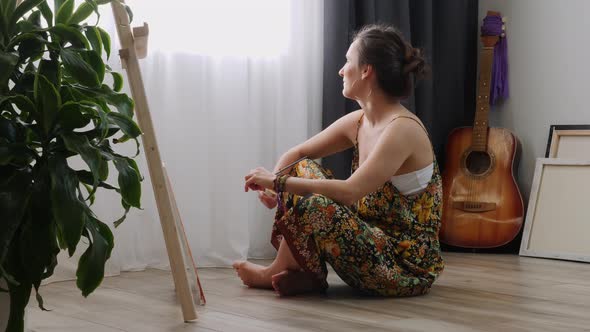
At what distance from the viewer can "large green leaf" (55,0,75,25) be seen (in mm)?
1564

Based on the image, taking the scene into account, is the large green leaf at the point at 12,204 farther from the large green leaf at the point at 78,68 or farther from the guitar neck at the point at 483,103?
the guitar neck at the point at 483,103

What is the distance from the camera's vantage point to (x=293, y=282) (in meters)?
2.19

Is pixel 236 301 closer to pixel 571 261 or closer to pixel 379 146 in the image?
pixel 379 146

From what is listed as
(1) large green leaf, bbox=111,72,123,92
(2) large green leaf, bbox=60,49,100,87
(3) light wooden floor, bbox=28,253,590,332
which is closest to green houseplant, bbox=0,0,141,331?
(2) large green leaf, bbox=60,49,100,87

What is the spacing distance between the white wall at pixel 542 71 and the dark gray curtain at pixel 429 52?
0.18 meters

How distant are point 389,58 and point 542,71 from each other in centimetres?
156

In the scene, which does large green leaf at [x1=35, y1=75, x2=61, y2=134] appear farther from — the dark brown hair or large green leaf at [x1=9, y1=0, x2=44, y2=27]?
the dark brown hair

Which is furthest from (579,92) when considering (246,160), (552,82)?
(246,160)

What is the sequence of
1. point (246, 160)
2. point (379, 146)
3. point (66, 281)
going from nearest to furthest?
point (379, 146) → point (66, 281) → point (246, 160)

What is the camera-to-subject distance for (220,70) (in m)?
2.96

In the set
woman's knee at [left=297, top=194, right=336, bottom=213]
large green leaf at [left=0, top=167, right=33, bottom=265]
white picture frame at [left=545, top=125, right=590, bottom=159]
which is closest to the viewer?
large green leaf at [left=0, top=167, right=33, bottom=265]

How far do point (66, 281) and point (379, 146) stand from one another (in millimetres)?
1082

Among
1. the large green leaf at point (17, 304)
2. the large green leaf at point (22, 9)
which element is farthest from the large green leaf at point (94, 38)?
the large green leaf at point (17, 304)

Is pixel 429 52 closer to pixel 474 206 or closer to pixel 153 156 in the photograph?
pixel 474 206
